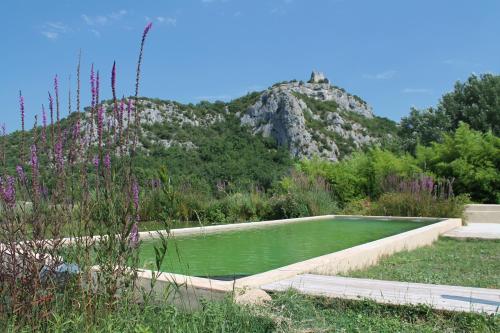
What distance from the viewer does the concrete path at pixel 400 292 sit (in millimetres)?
2809

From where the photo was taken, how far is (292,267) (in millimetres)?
3945

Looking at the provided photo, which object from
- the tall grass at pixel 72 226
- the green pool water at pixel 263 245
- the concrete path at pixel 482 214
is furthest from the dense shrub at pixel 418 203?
the tall grass at pixel 72 226

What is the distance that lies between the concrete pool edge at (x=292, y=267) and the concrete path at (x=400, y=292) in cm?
19

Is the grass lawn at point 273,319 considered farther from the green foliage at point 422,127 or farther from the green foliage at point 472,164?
the green foliage at point 422,127

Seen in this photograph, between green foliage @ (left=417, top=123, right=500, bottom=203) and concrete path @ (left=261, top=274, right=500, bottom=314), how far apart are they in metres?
8.98

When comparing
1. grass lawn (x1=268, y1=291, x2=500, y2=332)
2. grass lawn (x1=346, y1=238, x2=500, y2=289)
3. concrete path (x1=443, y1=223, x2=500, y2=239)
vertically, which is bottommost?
grass lawn (x1=346, y1=238, x2=500, y2=289)

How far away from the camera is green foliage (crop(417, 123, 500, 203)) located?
457 inches

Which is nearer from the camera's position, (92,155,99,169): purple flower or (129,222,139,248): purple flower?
(129,222,139,248): purple flower

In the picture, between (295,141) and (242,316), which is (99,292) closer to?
(242,316)

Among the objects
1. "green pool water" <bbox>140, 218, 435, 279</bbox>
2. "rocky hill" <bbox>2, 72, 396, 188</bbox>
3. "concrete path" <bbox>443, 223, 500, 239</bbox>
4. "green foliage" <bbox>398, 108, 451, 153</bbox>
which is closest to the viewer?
"green pool water" <bbox>140, 218, 435, 279</bbox>

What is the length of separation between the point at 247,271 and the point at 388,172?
8.68 metres

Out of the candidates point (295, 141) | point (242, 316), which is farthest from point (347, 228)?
point (295, 141)

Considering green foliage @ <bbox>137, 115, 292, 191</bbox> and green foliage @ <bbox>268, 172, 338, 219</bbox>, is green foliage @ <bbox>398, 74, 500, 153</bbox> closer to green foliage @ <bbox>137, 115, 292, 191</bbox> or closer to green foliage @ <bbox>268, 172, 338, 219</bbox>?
green foliage @ <bbox>268, 172, 338, 219</bbox>

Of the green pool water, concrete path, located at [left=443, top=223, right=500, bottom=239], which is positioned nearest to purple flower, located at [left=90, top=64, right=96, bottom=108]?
the green pool water
